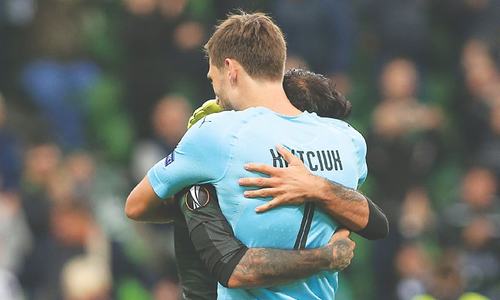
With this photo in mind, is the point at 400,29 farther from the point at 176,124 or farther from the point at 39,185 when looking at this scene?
the point at 39,185

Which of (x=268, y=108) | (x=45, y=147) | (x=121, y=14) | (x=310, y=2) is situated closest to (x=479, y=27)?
(x=310, y=2)

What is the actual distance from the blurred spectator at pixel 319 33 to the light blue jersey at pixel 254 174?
6544 mm

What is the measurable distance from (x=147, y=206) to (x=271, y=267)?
0.54 m

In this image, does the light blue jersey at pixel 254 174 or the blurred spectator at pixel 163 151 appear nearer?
the light blue jersey at pixel 254 174

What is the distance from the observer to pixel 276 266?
4254 millimetres

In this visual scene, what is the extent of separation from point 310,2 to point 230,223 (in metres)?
7.24

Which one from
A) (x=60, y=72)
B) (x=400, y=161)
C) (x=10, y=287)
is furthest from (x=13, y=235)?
(x=400, y=161)

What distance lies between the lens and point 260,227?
169 inches

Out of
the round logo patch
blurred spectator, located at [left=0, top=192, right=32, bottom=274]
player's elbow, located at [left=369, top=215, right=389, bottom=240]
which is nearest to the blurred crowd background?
blurred spectator, located at [left=0, top=192, right=32, bottom=274]

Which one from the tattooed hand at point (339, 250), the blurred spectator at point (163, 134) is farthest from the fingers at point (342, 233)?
the blurred spectator at point (163, 134)

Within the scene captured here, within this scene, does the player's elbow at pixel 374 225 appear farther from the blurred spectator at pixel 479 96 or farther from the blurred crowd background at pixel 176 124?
the blurred spectator at pixel 479 96

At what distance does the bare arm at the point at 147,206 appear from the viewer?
4445 mm

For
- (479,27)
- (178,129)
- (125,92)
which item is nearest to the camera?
(178,129)

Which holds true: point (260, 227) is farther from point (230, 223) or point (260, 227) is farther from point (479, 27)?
point (479, 27)
